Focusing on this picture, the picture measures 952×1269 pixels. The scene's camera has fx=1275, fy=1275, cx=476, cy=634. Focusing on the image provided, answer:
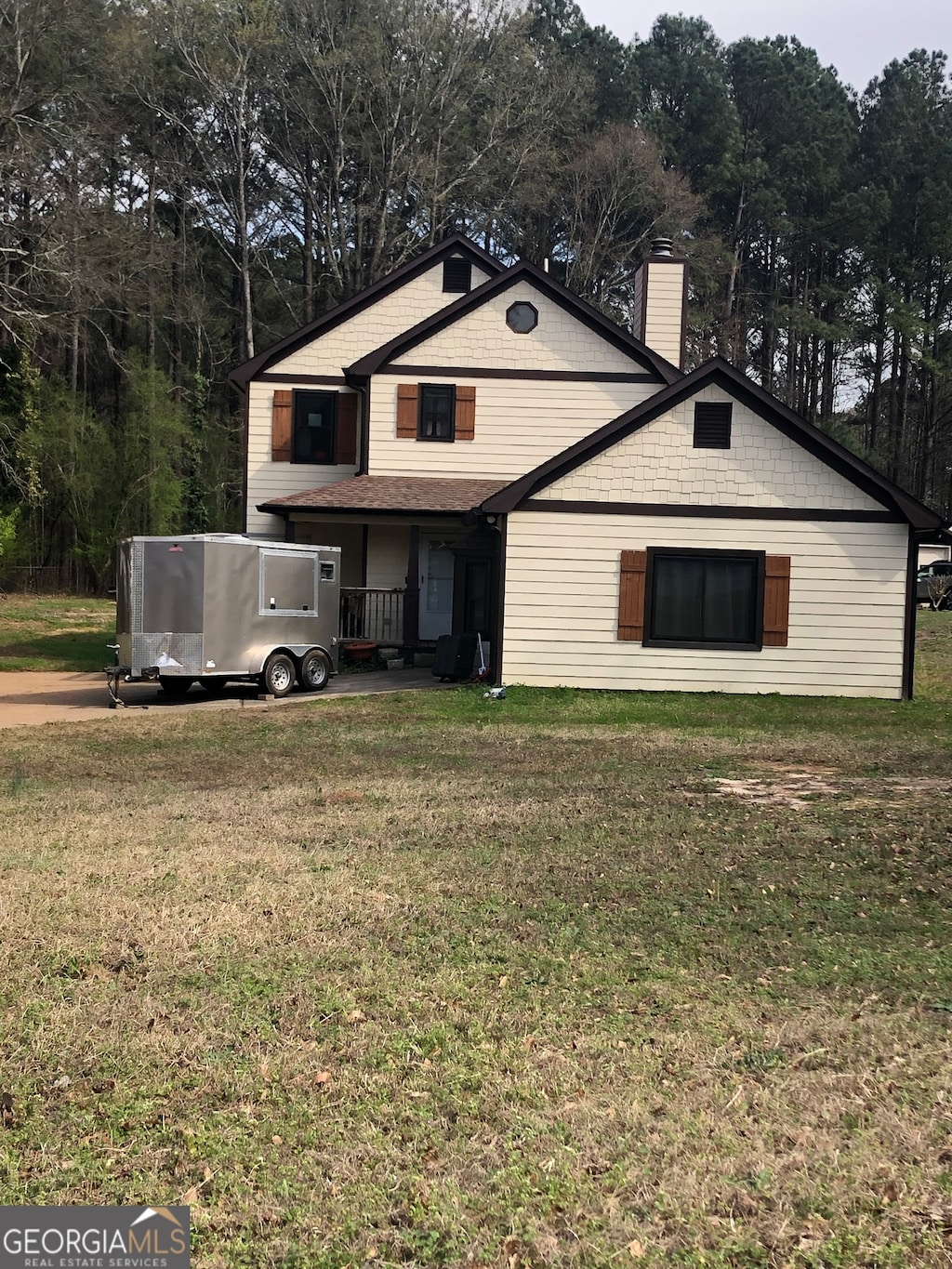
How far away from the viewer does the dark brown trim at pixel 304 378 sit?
25578mm

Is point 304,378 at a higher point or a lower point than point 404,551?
higher

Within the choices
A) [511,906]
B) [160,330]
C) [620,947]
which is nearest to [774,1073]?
[620,947]

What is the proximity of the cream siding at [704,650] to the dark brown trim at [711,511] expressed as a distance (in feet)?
0.23

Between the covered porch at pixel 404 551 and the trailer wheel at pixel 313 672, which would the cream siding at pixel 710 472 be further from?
the trailer wheel at pixel 313 672

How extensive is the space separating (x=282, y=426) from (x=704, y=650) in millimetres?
11189

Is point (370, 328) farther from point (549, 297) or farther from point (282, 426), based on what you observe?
point (549, 297)

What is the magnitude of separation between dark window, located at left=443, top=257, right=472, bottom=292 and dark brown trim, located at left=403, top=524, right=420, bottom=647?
19.1 feet

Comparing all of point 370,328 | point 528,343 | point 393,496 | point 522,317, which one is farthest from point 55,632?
point 522,317

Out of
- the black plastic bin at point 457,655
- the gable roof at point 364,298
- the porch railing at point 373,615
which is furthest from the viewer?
the gable roof at point 364,298

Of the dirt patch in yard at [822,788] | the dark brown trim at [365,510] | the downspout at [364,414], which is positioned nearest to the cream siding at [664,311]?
the downspout at [364,414]

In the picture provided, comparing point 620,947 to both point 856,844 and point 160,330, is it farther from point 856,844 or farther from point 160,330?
point 160,330

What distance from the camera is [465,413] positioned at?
955 inches

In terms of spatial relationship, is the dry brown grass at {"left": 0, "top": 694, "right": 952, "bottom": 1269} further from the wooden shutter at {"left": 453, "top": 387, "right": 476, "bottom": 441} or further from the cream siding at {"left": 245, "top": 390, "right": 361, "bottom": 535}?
the cream siding at {"left": 245, "top": 390, "right": 361, "bottom": 535}

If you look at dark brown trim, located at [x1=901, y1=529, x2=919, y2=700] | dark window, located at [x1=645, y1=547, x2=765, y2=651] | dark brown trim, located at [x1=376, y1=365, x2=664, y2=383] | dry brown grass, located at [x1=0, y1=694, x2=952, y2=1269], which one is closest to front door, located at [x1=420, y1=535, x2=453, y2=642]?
dark brown trim, located at [x1=376, y1=365, x2=664, y2=383]
